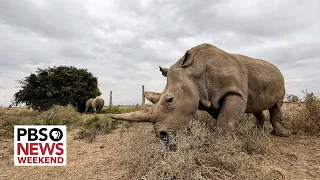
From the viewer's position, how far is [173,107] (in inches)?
147

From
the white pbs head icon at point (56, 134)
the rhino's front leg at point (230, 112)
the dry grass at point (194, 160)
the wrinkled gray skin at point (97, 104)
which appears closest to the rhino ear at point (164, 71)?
the rhino's front leg at point (230, 112)

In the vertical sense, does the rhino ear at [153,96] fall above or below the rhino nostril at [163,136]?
above

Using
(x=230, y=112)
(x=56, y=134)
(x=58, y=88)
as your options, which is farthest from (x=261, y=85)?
(x=58, y=88)

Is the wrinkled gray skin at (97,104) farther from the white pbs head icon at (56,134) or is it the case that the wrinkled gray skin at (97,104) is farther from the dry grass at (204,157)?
the dry grass at (204,157)

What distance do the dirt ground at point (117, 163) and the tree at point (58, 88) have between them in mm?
18278

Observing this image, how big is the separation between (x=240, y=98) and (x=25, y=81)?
2287cm

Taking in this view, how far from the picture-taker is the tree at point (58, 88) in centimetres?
2270

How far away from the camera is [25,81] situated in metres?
23.0

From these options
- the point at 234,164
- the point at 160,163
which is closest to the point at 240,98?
the point at 234,164

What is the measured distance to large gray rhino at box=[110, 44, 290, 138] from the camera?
3711 millimetres

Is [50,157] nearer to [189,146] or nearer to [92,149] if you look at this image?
[92,149]

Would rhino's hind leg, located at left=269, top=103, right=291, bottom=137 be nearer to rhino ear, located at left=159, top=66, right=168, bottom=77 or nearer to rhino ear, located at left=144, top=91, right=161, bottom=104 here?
rhino ear, located at left=159, top=66, right=168, bottom=77

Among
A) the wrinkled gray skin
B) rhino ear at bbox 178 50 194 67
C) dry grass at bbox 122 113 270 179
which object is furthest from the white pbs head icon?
the wrinkled gray skin

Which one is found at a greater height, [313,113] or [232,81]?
[232,81]
